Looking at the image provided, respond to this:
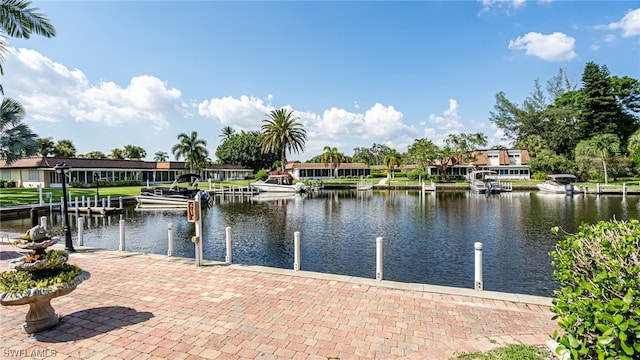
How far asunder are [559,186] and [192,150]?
50474 mm

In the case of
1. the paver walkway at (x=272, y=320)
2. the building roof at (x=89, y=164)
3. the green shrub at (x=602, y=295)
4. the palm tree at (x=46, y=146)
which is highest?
the palm tree at (x=46, y=146)

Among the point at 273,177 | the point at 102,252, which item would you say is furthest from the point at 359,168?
the point at 102,252

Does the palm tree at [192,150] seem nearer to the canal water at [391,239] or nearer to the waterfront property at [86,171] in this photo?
the waterfront property at [86,171]

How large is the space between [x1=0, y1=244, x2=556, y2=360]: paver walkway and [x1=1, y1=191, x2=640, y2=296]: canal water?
3.29 metres

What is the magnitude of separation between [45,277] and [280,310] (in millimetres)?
3446

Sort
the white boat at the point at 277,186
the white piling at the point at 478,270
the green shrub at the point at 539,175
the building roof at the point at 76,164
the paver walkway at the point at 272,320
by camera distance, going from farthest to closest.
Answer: the green shrub at the point at 539,175
the white boat at the point at 277,186
the building roof at the point at 76,164
the white piling at the point at 478,270
the paver walkway at the point at 272,320

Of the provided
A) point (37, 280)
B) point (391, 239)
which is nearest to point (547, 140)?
point (391, 239)

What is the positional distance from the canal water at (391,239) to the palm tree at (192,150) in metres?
28.9

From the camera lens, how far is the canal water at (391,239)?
32.2ft

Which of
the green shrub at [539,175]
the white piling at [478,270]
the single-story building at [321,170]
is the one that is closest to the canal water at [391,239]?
the white piling at [478,270]

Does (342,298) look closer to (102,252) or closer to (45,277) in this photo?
(45,277)

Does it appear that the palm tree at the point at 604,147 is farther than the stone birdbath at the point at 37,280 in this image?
Yes

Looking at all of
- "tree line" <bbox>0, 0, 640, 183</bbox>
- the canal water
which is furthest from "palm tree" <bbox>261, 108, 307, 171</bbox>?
the canal water

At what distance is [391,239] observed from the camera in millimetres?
14367
